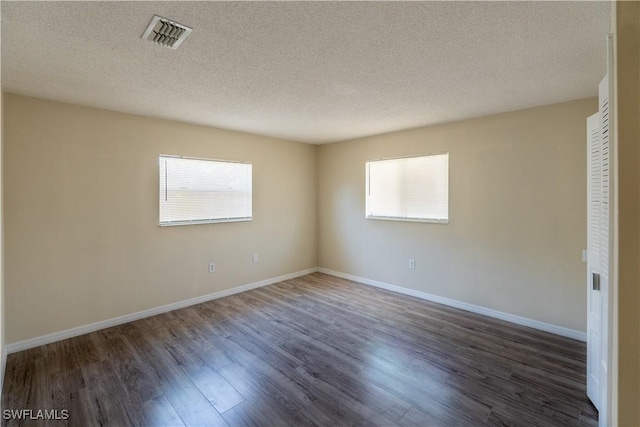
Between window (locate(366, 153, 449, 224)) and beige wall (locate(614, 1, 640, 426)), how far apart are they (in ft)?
9.94

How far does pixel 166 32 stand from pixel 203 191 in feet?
8.22

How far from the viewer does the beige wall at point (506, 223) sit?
295 cm

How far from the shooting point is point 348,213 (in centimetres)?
502

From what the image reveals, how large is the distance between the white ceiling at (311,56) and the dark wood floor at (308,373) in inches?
96.0

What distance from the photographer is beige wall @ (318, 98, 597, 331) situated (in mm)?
2949

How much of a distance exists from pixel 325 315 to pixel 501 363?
1846 millimetres

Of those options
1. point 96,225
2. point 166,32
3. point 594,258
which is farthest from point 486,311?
point 96,225

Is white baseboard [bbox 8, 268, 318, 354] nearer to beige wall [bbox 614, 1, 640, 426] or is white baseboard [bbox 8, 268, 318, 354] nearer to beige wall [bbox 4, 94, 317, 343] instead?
beige wall [bbox 4, 94, 317, 343]

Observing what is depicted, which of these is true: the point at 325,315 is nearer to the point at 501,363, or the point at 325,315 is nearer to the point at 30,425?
the point at 501,363

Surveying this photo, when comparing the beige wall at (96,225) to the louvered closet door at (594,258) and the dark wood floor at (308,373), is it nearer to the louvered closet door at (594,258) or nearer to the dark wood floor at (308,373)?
the dark wood floor at (308,373)

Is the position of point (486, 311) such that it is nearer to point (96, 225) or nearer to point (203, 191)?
point (203, 191)

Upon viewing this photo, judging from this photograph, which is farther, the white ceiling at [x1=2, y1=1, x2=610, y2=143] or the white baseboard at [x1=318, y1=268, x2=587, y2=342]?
the white baseboard at [x1=318, y1=268, x2=587, y2=342]
